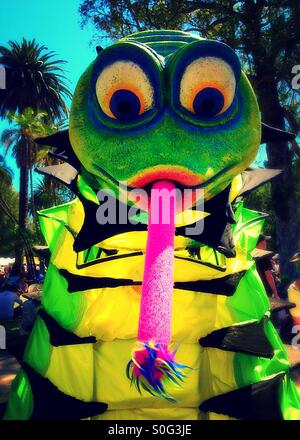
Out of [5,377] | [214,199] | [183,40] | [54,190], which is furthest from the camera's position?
[54,190]

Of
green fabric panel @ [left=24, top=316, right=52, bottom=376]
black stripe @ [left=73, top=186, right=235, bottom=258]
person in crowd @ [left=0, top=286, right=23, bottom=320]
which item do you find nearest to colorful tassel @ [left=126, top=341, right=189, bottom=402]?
black stripe @ [left=73, top=186, right=235, bottom=258]

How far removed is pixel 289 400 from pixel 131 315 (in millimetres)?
829

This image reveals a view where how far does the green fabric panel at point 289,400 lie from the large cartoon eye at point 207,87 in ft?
3.97

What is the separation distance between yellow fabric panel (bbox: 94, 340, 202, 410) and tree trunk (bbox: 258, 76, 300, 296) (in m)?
7.60

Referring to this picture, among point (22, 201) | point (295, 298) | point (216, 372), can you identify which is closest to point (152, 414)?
point (216, 372)

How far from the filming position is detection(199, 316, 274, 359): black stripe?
1.77m

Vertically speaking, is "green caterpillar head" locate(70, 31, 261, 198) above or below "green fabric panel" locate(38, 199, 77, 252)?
above

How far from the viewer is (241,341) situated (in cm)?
180

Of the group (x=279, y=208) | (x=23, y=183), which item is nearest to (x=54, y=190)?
(x=23, y=183)

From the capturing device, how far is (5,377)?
12.9ft

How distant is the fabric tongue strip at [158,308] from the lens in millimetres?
1261

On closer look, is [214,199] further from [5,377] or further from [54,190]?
[54,190]

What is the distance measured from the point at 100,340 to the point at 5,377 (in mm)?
2497

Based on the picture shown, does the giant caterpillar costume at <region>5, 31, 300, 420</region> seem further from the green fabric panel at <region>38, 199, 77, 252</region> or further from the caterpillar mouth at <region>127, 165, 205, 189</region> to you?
the green fabric panel at <region>38, 199, 77, 252</region>
